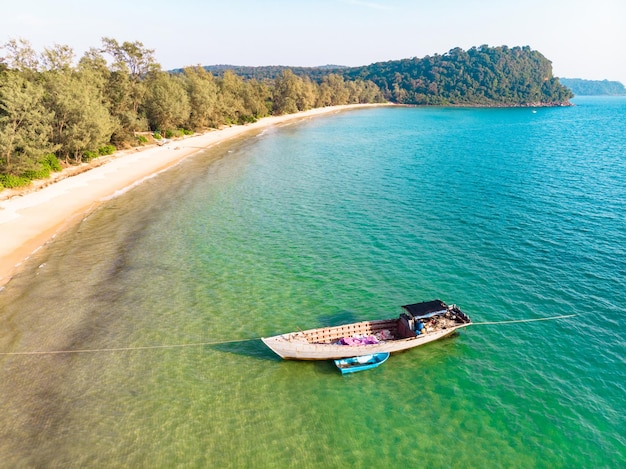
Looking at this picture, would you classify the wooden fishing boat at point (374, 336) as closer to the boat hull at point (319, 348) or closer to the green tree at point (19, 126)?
the boat hull at point (319, 348)

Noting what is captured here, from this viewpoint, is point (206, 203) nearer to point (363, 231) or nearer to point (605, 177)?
point (363, 231)

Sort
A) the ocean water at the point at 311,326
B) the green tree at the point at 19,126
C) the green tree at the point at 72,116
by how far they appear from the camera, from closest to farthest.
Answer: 1. the ocean water at the point at 311,326
2. the green tree at the point at 19,126
3. the green tree at the point at 72,116

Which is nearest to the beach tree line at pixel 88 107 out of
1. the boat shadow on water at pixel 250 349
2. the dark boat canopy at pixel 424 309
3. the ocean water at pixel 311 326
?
the ocean water at pixel 311 326

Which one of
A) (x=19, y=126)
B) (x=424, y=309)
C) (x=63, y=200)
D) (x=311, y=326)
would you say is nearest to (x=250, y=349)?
(x=311, y=326)

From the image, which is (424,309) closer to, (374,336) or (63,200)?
(374,336)

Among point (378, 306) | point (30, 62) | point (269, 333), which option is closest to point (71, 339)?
point (269, 333)

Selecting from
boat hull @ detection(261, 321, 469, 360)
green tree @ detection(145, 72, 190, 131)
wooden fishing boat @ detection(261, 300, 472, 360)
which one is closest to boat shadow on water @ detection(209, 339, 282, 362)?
wooden fishing boat @ detection(261, 300, 472, 360)
